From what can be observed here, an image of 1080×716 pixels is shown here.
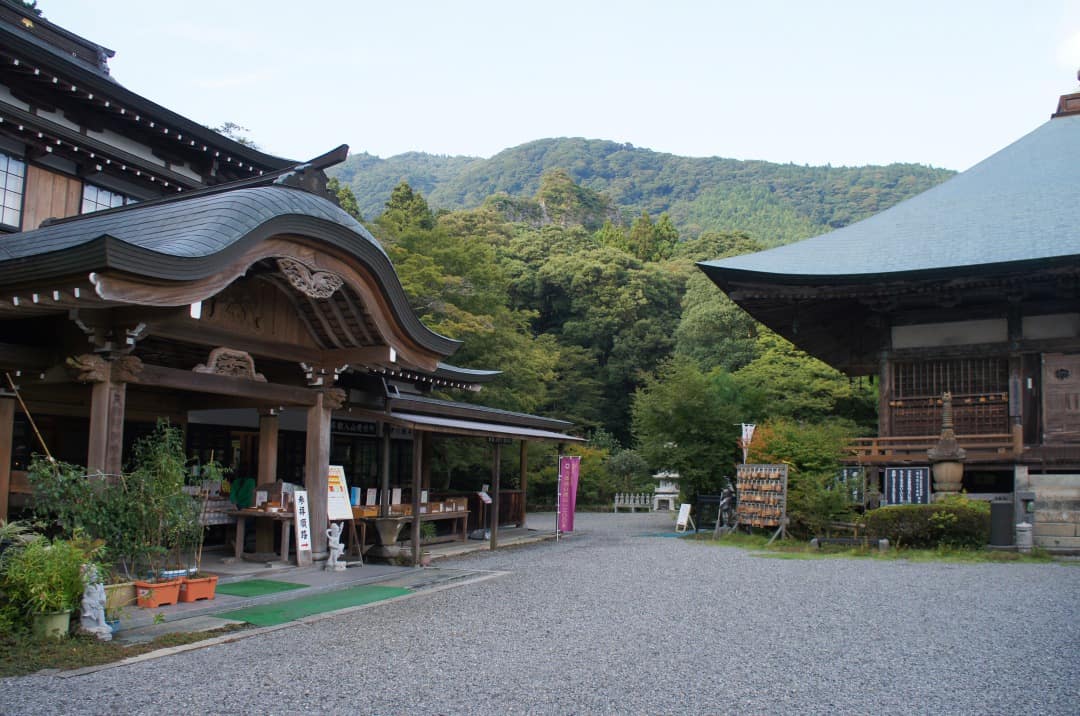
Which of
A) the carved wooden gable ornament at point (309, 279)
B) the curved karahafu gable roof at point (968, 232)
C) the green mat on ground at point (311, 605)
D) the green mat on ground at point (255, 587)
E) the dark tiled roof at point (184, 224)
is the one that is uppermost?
the curved karahafu gable roof at point (968, 232)

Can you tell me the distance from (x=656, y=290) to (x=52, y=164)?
33548 mm

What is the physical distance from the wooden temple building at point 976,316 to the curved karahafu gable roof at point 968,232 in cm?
4

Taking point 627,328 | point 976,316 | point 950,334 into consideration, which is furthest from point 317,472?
point 627,328

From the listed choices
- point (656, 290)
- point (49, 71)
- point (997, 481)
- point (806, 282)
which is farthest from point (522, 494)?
point (656, 290)

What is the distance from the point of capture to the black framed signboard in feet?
47.3

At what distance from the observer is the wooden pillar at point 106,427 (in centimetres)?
771

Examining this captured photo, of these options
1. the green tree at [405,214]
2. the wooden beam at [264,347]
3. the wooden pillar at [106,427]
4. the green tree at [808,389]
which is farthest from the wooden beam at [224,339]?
the green tree at [808,389]

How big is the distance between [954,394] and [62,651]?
1572 centimetres

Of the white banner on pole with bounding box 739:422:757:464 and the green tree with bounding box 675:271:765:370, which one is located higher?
the green tree with bounding box 675:271:765:370

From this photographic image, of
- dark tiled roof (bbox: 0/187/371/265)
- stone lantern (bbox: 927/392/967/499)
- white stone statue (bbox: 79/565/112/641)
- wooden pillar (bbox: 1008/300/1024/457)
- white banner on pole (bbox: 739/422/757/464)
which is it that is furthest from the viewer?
white banner on pole (bbox: 739/422/757/464)

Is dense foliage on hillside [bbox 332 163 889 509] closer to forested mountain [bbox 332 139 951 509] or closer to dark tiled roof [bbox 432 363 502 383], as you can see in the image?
forested mountain [bbox 332 139 951 509]

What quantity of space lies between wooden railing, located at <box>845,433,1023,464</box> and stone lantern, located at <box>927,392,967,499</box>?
41 cm

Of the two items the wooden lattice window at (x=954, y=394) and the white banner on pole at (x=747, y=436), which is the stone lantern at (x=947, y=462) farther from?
the white banner on pole at (x=747, y=436)

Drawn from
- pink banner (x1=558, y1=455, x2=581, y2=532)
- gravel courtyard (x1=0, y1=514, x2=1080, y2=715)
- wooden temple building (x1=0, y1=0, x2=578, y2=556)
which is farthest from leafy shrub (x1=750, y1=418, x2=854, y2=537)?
wooden temple building (x1=0, y1=0, x2=578, y2=556)
